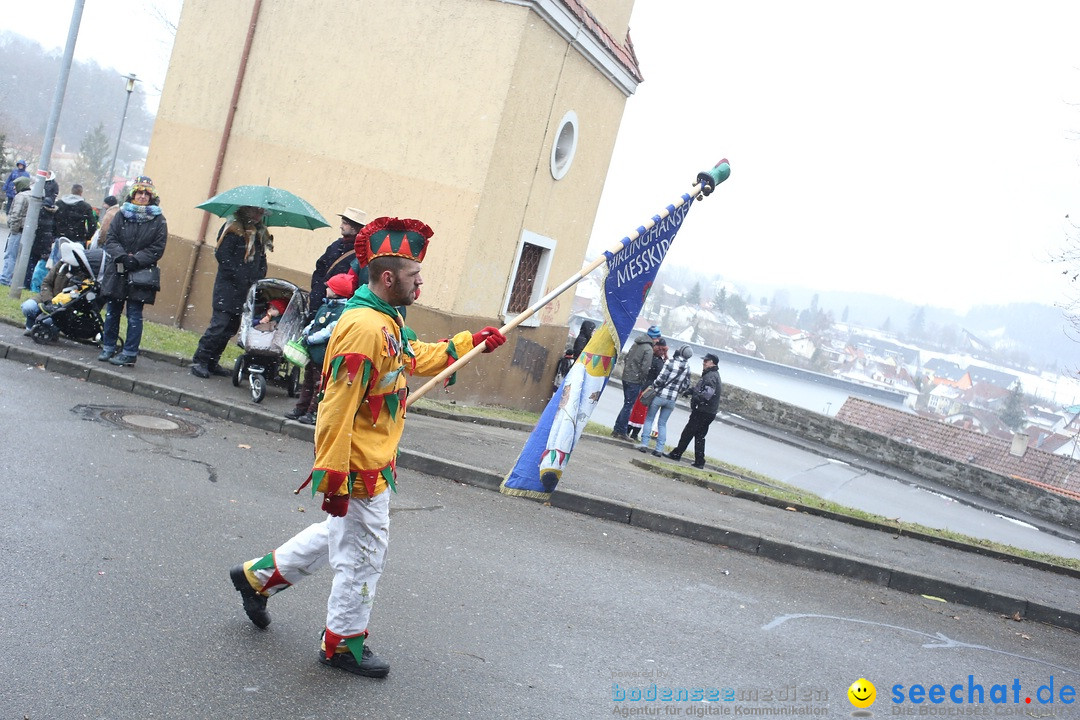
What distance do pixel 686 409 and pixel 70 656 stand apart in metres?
27.0

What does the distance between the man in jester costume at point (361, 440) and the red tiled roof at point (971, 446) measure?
3320 cm

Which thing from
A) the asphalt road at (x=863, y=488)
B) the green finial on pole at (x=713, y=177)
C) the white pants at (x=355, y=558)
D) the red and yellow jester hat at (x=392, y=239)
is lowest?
the asphalt road at (x=863, y=488)

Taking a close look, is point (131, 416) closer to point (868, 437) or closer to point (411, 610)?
point (411, 610)

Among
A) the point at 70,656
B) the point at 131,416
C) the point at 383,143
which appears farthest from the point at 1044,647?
the point at 383,143

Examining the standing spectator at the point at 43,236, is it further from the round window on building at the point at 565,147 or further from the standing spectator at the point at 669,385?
the standing spectator at the point at 669,385

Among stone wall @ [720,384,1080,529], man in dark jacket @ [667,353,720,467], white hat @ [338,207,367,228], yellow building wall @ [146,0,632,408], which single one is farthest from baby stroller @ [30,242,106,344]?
stone wall @ [720,384,1080,529]

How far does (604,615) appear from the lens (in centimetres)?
614

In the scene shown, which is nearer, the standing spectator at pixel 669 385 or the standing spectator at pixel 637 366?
the standing spectator at pixel 669 385

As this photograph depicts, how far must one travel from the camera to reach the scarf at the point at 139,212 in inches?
415

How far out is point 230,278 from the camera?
36.1 ft

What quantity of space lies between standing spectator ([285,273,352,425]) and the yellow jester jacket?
11.2ft

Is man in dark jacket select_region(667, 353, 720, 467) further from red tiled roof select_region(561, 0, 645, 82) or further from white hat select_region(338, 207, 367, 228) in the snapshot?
white hat select_region(338, 207, 367, 228)

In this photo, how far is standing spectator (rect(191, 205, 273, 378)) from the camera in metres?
11.0

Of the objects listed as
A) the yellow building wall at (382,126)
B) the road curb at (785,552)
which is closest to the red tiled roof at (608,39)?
the yellow building wall at (382,126)
